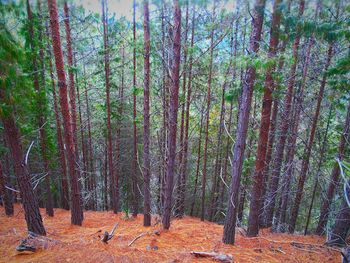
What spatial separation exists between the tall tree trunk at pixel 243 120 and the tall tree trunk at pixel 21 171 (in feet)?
15.2

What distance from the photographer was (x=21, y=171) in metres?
4.96

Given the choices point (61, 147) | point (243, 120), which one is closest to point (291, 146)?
point (243, 120)

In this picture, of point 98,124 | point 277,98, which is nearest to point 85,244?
point 277,98

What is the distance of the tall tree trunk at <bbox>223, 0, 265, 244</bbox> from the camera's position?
4805mm

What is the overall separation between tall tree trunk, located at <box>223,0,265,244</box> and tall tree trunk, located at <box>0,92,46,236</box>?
4636 mm

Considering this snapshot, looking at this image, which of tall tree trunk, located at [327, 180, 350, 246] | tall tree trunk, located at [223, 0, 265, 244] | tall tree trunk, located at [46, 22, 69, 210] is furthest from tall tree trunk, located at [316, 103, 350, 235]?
tall tree trunk, located at [46, 22, 69, 210]

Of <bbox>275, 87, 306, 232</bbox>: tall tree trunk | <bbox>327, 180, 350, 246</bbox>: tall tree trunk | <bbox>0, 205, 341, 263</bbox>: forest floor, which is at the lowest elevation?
<bbox>0, 205, 341, 263</bbox>: forest floor

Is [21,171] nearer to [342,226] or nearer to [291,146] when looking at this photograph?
[342,226]

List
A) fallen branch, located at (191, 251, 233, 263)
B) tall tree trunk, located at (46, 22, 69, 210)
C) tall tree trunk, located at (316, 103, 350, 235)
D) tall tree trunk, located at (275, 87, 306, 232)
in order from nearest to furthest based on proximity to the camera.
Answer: fallen branch, located at (191, 251, 233, 263) → tall tree trunk, located at (316, 103, 350, 235) → tall tree trunk, located at (275, 87, 306, 232) → tall tree trunk, located at (46, 22, 69, 210)

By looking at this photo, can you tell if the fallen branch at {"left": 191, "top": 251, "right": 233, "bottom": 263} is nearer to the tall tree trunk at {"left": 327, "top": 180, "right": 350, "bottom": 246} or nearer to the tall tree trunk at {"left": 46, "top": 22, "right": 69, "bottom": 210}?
the tall tree trunk at {"left": 327, "top": 180, "right": 350, "bottom": 246}

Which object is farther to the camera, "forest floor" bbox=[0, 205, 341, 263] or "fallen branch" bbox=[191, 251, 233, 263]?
"fallen branch" bbox=[191, 251, 233, 263]

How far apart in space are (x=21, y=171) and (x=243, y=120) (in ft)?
17.1

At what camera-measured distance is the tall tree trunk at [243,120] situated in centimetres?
480

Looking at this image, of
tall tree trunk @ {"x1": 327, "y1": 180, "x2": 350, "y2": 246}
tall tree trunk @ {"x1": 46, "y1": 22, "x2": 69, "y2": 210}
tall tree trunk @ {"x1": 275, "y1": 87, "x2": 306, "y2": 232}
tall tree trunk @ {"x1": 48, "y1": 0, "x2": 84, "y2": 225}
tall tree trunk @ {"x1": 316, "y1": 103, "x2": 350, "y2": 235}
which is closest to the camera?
tall tree trunk @ {"x1": 327, "y1": 180, "x2": 350, "y2": 246}
